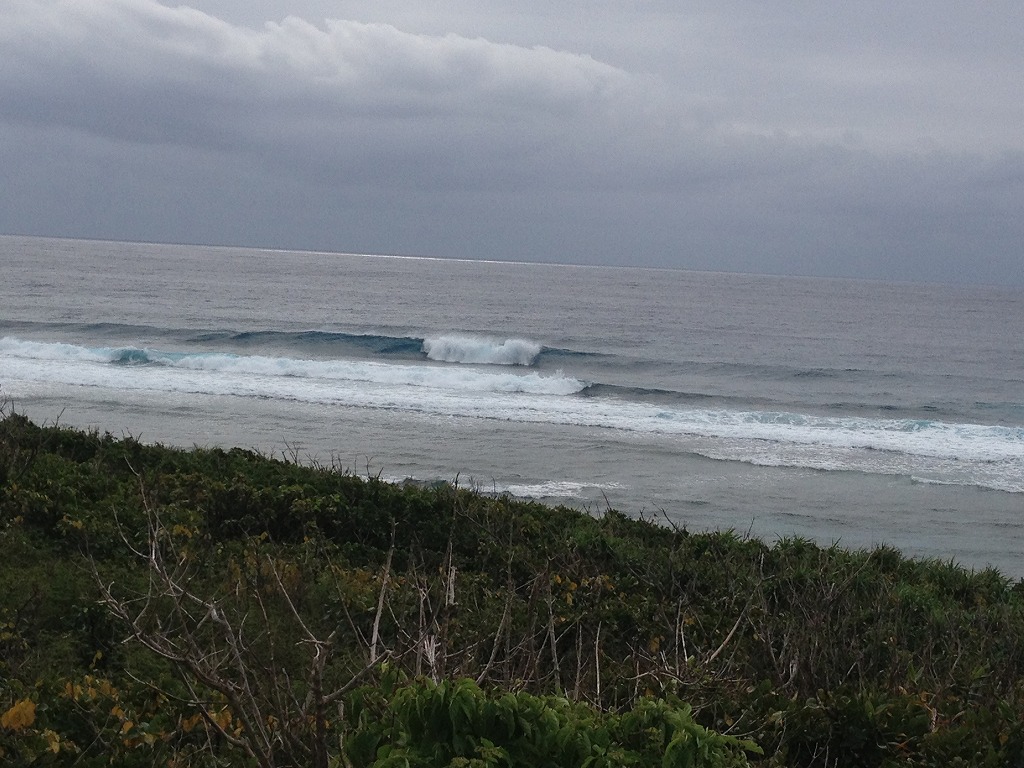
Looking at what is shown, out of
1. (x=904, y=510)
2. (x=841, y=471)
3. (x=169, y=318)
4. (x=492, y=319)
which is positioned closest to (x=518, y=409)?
(x=841, y=471)

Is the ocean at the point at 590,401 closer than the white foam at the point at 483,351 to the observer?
Yes

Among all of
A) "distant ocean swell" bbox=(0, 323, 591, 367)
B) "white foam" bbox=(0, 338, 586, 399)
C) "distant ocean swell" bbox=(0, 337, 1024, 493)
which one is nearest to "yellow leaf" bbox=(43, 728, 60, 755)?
"distant ocean swell" bbox=(0, 337, 1024, 493)

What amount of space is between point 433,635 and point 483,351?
3942 cm

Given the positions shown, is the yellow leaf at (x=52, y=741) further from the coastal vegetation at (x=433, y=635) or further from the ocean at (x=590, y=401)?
the ocean at (x=590, y=401)

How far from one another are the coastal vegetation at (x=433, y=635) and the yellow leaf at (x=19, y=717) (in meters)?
0.01

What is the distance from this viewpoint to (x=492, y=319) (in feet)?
193

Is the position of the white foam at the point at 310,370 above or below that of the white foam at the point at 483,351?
below

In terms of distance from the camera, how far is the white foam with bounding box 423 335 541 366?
42.2 m

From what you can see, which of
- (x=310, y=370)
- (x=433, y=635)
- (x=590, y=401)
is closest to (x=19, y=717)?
(x=433, y=635)

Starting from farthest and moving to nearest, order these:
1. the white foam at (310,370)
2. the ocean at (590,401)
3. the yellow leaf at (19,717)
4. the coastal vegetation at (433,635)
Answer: the white foam at (310,370), the ocean at (590,401), the yellow leaf at (19,717), the coastal vegetation at (433,635)

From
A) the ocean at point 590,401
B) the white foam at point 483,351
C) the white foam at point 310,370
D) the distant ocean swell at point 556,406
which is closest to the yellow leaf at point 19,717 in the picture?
the ocean at point 590,401

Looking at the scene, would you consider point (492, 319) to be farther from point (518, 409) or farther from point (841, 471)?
point (841, 471)

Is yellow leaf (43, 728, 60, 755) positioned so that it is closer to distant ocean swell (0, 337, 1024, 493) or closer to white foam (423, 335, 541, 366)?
distant ocean swell (0, 337, 1024, 493)

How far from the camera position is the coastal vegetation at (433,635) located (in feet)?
11.0
